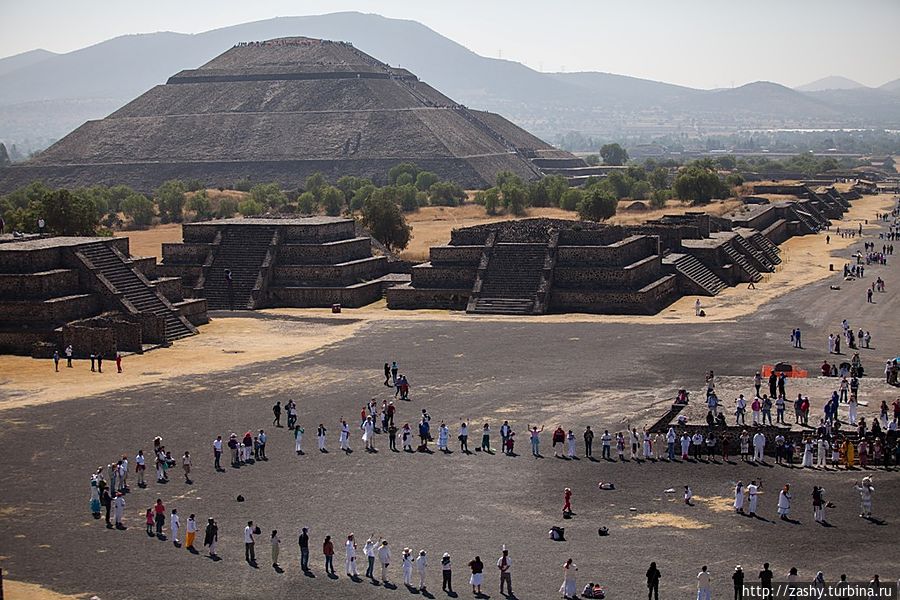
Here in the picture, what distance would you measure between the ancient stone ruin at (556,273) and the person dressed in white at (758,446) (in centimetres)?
2386

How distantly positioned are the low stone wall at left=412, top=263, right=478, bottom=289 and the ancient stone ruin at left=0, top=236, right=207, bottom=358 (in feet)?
33.0

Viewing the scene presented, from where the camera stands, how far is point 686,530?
25516 millimetres

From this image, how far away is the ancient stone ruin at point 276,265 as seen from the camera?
192 ft

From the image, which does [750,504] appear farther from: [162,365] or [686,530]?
[162,365]

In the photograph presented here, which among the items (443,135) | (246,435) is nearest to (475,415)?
(246,435)

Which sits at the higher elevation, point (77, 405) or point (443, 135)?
point (443, 135)

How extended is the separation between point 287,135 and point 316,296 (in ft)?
317

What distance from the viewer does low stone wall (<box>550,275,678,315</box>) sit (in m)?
54.2

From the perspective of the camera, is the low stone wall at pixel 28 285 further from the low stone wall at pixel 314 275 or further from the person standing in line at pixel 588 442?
the person standing in line at pixel 588 442

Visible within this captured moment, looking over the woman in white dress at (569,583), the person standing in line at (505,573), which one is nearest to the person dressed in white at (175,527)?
the person standing in line at (505,573)

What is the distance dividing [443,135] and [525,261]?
318 ft

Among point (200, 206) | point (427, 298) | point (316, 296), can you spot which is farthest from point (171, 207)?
point (427, 298)

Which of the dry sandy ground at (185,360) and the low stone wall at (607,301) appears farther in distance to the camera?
the low stone wall at (607,301)

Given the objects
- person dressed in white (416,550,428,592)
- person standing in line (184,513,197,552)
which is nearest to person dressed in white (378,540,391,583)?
person dressed in white (416,550,428,592)
